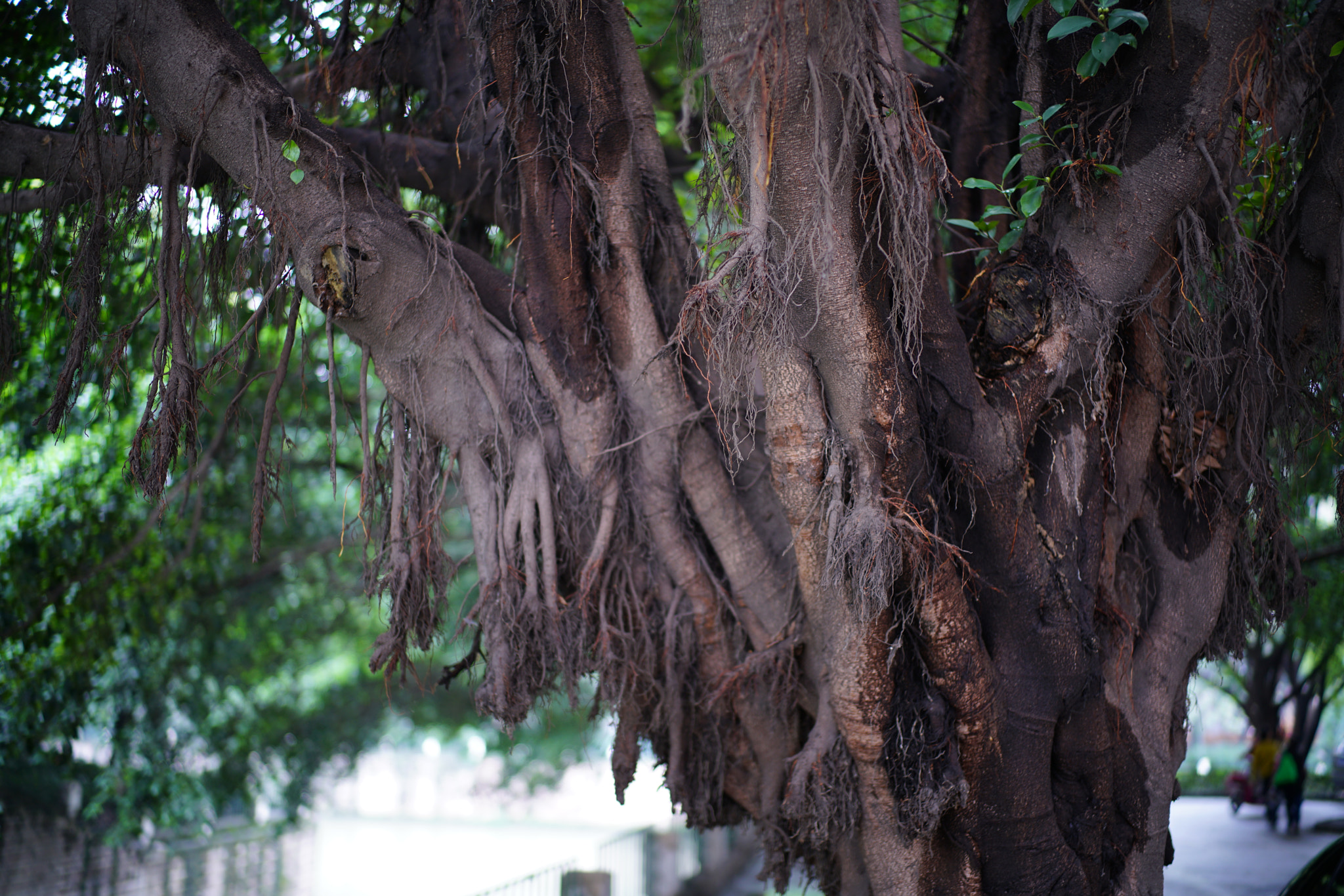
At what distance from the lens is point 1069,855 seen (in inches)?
118

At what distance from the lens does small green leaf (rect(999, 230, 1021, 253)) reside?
3039mm

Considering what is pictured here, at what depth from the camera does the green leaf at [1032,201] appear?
9.17ft

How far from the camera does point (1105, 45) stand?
2668 millimetres

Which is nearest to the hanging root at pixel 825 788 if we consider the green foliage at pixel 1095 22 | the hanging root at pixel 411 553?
the hanging root at pixel 411 553

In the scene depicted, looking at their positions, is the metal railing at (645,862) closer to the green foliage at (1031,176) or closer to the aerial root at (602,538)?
the aerial root at (602,538)

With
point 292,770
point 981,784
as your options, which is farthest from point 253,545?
point 292,770

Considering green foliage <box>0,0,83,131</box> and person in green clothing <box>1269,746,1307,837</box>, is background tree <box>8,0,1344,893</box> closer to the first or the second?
green foliage <box>0,0,83,131</box>

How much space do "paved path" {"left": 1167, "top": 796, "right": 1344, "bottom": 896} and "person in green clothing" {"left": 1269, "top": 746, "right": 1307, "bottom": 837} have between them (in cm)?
18

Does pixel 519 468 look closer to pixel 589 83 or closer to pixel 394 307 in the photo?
pixel 394 307

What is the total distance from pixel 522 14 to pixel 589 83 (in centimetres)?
32

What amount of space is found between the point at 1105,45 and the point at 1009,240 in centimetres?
64

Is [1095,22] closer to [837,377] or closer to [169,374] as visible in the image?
[837,377]

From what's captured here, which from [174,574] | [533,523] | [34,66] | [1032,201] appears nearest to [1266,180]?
[1032,201]

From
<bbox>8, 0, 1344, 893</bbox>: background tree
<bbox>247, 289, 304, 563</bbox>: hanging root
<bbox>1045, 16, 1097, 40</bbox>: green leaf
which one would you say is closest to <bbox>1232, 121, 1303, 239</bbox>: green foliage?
<bbox>8, 0, 1344, 893</bbox>: background tree
